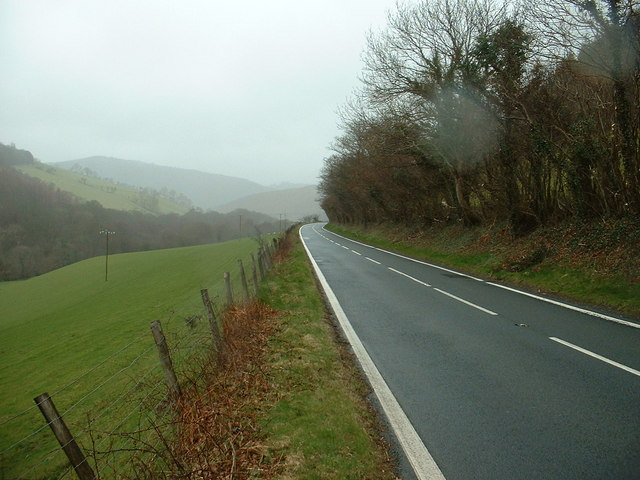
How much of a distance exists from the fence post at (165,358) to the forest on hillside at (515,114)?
12.6 metres

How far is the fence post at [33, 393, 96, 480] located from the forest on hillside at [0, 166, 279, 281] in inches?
3710

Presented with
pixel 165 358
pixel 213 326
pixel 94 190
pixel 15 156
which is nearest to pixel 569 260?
pixel 213 326

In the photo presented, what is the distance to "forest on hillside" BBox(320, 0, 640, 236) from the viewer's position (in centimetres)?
1170

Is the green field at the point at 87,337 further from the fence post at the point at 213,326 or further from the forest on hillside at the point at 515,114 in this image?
the forest on hillside at the point at 515,114

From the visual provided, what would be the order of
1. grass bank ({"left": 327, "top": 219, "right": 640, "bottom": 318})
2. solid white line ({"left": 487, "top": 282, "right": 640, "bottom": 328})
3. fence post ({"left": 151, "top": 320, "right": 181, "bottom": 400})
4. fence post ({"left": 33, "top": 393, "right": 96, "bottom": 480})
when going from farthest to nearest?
grass bank ({"left": 327, "top": 219, "right": 640, "bottom": 318}) < solid white line ({"left": 487, "top": 282, "right": 640, "bottom": 328}) < fence post ({"left": 151, "top": 320, "right": 181, "bottom": 400}) < fence post ({"left": 33, "top": 393, "right": 96, "bottom": 480})

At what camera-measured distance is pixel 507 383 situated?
557 centimetres

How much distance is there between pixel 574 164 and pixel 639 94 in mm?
2729

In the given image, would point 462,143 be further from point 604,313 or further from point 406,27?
point 604,313

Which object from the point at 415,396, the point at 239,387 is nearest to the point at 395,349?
the point at 415,396

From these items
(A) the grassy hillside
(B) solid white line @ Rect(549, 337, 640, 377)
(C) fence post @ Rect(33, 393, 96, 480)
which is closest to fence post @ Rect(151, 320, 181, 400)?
(C) fence post @ Rect(33, 393, 96, 480)

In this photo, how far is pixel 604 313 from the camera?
8672 mm

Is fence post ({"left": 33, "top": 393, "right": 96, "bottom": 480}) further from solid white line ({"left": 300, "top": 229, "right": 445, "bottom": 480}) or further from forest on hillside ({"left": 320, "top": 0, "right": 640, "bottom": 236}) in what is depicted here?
forest on hillside ({"left": 320, "top": 0, "right": 640, "bottom": 236})

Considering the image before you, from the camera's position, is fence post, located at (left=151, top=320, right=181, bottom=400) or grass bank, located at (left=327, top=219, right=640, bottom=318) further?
grass bank, located at (left=327, top=219, right=640, bottom=318)

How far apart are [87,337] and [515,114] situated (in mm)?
26884
